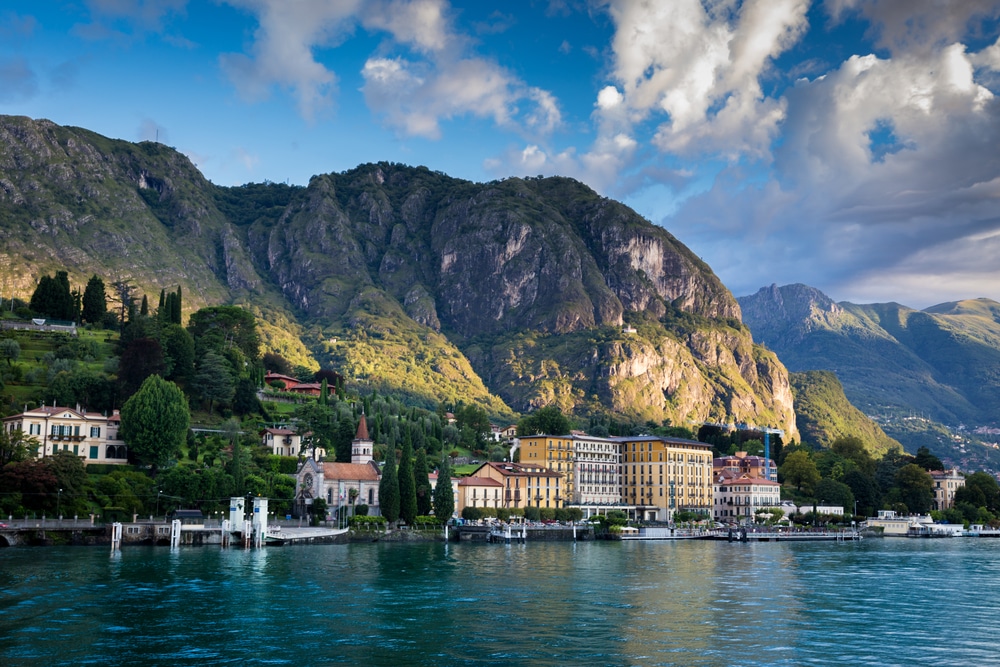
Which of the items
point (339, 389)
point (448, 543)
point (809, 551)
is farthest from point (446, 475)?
point (339, 389)

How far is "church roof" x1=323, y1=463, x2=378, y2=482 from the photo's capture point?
121562 millimetres

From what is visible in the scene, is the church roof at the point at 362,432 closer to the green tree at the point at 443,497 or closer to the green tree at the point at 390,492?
the green tree at the point at 443,497

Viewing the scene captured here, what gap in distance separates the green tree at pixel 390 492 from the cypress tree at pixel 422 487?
7.97m

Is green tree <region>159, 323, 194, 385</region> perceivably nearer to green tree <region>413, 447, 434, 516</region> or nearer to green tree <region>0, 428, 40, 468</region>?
green tree <region>0, 428, 40, 468</region>

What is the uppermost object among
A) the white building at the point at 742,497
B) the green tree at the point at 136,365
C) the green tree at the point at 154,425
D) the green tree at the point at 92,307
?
the green tree at the point at 92,307

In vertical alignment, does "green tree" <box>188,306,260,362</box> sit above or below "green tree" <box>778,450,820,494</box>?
above

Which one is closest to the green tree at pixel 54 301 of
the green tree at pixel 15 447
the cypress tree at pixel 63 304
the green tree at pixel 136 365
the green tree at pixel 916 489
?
the cypress tree at pixel 63 304

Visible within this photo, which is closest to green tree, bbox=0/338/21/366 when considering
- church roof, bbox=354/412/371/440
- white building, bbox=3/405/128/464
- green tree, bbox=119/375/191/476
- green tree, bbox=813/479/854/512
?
white building, bbox=3/405/128/464

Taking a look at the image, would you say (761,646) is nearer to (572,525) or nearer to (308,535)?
(308,535)

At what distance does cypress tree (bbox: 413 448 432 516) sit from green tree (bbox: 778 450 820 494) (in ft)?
308

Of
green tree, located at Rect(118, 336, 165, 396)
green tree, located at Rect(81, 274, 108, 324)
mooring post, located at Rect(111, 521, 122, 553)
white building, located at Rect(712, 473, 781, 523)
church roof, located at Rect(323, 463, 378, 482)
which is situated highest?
green tree, located at Rect(81, 274, 108, 324)

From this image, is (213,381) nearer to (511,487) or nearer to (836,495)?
(511,487)

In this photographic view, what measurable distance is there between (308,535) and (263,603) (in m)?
51.8

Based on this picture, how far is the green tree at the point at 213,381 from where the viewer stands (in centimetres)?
13725
